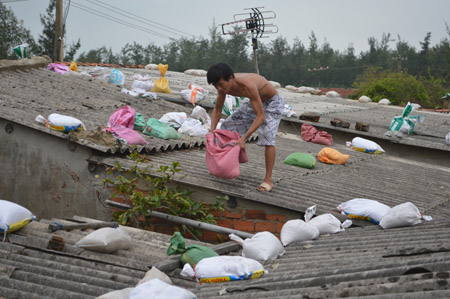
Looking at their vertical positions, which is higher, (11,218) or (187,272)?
(11,218)

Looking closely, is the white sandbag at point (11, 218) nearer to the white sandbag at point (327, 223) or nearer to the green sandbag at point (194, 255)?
the green sandbag at point (194, 255)

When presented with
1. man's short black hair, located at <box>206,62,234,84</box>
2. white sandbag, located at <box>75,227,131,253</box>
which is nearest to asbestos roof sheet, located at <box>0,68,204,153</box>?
man's short black hair, located at <box>206,62,234,84</box>

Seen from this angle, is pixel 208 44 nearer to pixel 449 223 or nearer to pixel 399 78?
pixel 399 78

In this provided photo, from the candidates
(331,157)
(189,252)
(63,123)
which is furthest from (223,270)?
(331,157)

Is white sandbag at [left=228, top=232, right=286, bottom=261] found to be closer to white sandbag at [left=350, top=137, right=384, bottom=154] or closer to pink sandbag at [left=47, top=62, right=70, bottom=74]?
white sandbag at [left=350, top=137, right=384, bottom=154]

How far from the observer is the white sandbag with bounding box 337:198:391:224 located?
503 centimetres

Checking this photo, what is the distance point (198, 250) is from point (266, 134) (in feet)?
7.54

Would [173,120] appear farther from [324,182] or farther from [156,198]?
[156,198]

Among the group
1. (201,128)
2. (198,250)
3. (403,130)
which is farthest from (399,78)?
(198,250)

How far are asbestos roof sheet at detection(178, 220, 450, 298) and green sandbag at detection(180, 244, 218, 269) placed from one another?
7.4 inches

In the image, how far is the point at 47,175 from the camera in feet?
21.5

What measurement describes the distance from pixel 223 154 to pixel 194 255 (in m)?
2.06

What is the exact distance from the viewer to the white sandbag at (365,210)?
5.03 metres

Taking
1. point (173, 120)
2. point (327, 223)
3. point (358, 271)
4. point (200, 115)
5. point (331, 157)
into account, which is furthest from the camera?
point (200, 115)
